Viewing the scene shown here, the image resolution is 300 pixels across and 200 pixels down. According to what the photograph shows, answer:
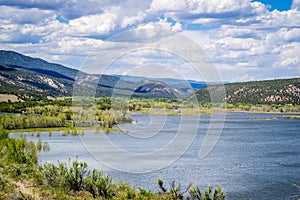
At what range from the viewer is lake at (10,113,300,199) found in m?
32.2

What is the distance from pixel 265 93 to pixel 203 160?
145474mm

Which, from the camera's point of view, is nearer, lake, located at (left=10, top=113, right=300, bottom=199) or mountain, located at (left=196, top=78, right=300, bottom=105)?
lake, located at (left=10, top=113, right=300, bottom=199)

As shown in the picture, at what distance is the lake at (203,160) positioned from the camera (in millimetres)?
32188

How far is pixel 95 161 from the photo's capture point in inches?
1665

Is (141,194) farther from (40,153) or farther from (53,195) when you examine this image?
(40,153)

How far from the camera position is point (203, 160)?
4359cm

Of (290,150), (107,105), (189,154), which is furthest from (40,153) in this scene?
(107,105)

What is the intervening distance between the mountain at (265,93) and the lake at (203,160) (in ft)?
352

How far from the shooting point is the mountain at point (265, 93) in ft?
572

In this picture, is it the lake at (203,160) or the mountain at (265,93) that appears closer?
the lake at (203,160)

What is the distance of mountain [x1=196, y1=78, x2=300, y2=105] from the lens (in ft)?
572

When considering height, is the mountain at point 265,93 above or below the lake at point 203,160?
above

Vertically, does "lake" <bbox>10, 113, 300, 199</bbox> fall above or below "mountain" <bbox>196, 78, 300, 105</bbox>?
below

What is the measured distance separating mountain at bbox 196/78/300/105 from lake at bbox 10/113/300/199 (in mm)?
107238
